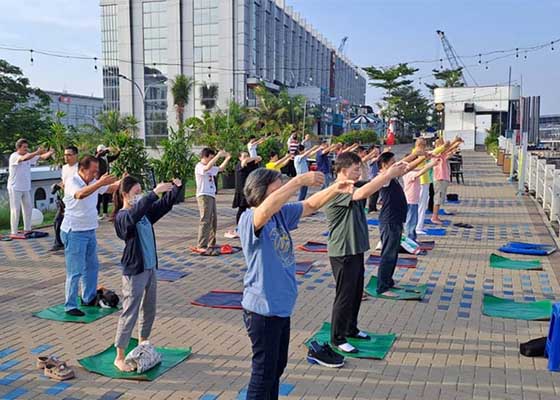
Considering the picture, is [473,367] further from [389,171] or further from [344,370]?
[389,171]

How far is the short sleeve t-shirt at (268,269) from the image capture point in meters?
3.33

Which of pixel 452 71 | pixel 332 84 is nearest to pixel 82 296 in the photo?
pixel 452 71

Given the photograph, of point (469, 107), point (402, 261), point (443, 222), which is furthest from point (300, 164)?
point (469, 107)

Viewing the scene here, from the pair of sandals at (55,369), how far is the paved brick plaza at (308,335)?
9 cm

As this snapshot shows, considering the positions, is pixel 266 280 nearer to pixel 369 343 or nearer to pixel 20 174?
pixel 369 343

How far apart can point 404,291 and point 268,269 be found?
13.1 feet

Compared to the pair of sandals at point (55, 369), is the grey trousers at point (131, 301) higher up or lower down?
higher up

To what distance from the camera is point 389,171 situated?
14.1ft

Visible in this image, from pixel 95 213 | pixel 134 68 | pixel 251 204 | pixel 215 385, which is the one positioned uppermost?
pixel 134 68

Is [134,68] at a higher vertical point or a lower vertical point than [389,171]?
higher

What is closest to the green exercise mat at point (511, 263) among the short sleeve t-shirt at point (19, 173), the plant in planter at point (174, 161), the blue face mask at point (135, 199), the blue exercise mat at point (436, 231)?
the blue exercise mat at point (436, 231)

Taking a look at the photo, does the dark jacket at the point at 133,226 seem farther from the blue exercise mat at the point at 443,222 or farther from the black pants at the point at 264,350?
the blue exercise mat at the point at 443,222

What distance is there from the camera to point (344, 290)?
16.1ft

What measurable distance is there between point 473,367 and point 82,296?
418 centimetres
